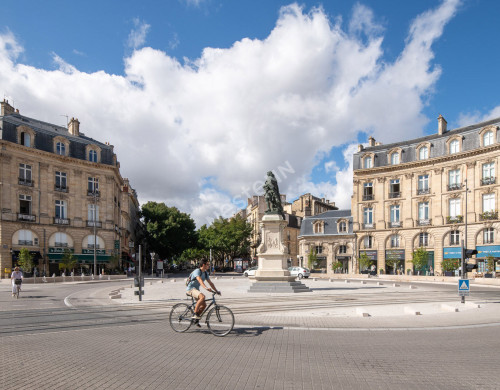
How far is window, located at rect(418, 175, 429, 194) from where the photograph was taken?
52812 mm

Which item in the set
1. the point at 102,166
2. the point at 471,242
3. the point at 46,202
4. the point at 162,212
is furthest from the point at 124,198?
the point at 471,242

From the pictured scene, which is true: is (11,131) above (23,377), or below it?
above

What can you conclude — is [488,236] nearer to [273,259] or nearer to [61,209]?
[273,259]

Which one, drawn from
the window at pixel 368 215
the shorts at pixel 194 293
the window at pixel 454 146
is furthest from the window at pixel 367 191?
the shorts at pixel 194 293

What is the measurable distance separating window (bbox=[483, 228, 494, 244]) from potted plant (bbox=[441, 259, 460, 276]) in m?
3.80

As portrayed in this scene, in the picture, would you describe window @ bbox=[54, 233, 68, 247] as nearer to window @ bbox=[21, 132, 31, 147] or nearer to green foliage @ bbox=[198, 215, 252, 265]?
window @ bbox=[21, 132, 31, 147]

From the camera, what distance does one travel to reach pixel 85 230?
50.0m

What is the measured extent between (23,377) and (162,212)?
66551 mm

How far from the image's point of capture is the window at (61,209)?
4828 centimetres

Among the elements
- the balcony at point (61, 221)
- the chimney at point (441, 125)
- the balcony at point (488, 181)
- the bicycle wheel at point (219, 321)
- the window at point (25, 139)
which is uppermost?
the chimney at point (441, 125)

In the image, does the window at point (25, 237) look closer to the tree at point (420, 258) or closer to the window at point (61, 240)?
the window at point (61, 240)

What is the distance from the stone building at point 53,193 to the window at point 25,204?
0.23 feet

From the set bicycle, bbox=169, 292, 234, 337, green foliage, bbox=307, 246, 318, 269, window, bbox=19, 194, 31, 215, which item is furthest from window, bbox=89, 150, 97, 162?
bicycle, bbox=169, 292, 234, 337

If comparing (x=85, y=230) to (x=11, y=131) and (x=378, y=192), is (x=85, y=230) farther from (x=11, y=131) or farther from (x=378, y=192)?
(x=378, y=192)
